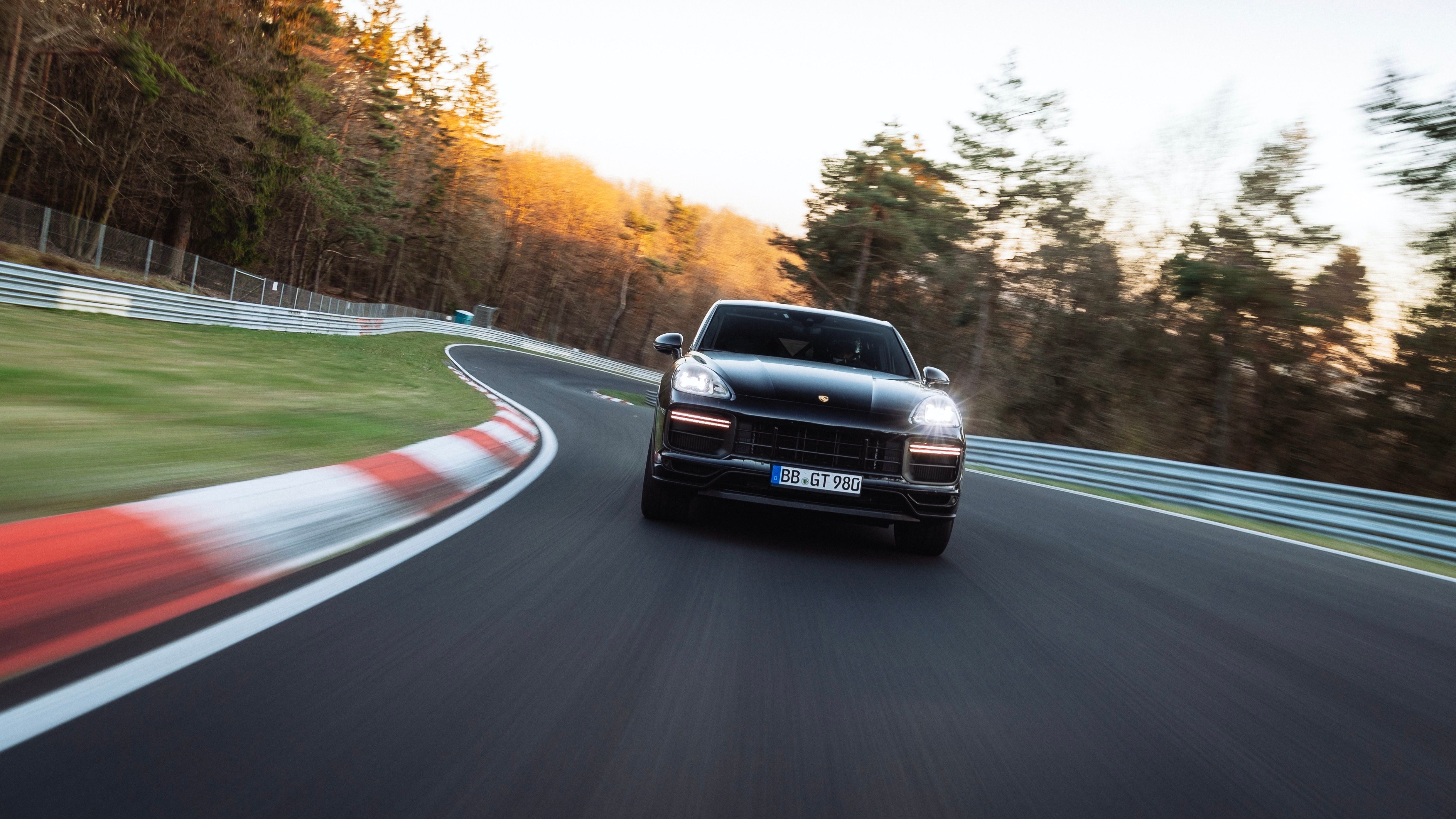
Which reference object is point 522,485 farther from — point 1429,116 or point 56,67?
point 56,67

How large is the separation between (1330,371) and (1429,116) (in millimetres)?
6192

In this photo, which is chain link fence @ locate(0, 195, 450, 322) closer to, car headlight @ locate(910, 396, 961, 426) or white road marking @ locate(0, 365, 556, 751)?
white road marking @ locate(0, 365, 556, 751)

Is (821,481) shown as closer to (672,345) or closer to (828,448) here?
(828,448)

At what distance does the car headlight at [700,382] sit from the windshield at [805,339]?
0.89 metres

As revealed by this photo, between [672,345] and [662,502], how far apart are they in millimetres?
1507

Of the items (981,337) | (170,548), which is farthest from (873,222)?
(170,548)

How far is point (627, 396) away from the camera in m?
27.9

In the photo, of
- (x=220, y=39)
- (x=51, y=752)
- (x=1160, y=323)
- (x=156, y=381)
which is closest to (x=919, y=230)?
(x=1160, y=323)

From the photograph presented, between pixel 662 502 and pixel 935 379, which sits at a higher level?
pixel 935 379

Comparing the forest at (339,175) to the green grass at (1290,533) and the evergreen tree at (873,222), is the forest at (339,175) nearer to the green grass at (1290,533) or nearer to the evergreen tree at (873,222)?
the evergreen tree at (873,222)

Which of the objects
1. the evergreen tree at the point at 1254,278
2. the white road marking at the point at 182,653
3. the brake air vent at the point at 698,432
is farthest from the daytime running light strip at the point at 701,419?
the evergreen tree at the point at 1254,278

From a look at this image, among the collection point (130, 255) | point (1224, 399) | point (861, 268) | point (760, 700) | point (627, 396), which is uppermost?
point (861, 268)

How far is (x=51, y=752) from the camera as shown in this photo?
81.7 inches

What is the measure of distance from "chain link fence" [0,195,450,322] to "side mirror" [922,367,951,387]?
85.6ft
